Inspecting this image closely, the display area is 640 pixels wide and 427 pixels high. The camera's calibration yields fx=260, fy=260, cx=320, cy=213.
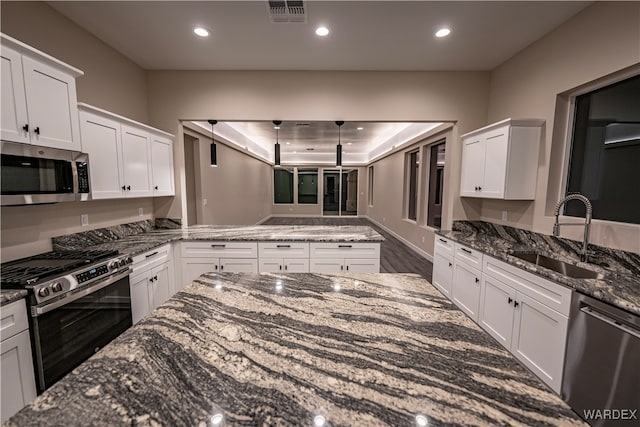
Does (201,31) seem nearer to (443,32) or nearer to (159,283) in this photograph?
(443,32)

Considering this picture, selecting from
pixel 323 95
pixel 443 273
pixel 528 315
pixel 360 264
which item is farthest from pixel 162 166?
pixel 528 315

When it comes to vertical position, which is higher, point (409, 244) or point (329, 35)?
point (329, 35)

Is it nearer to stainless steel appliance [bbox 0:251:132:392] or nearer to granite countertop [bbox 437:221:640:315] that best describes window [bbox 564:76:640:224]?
granite countertop [bbox 437:221:640:315]

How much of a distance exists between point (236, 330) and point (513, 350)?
2359mm

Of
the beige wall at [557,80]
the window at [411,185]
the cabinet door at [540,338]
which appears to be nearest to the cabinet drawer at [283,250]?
the cabinet door at [540,338]

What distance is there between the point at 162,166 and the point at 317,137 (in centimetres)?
506

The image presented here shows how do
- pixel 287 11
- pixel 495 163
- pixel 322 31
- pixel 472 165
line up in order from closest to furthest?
pixel 287 11 < pixel 322 31 < pixel 495 163 < pixel 472 165

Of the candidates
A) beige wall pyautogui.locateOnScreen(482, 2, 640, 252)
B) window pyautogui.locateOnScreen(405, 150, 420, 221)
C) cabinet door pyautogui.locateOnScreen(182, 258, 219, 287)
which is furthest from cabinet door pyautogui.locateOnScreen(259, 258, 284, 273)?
window pyautogui.locateOnScreen(405, 150, 420, 221)

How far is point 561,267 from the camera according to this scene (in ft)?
7.30

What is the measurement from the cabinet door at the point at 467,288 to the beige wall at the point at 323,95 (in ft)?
6.27

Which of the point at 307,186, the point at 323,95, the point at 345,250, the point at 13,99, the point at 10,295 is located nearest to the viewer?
the point at 10,295

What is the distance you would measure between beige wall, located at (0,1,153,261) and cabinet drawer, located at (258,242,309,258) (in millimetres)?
1708

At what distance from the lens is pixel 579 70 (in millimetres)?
2324

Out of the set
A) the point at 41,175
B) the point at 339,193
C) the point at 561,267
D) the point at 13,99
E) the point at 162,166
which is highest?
the point at 13,99
